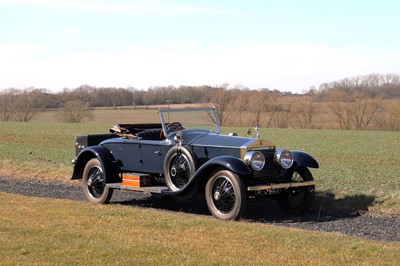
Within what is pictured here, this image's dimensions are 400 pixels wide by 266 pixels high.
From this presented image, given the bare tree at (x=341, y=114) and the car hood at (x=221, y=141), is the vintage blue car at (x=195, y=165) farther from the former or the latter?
the bare tree at (x=341, y=114)

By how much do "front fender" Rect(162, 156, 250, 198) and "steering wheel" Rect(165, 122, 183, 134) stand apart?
3.90 ft

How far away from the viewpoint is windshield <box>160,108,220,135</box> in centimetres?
1033

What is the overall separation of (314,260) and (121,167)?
524 centimetres

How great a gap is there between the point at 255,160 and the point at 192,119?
2.06 meters

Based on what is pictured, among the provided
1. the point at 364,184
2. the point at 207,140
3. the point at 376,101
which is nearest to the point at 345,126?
the point at 376,101

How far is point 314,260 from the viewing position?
233 inches

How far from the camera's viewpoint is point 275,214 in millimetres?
9812

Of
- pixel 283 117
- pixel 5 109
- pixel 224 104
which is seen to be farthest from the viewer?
pixel 5 109

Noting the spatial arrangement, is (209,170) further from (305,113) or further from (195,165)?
(305,113)

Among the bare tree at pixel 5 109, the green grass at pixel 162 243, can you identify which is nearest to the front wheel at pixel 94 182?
the green grass at pixel 162 243

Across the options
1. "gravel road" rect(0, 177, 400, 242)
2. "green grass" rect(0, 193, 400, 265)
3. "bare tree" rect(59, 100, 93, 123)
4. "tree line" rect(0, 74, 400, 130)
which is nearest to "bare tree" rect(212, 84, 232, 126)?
"tree line" rect(0, 74, 400, 130)

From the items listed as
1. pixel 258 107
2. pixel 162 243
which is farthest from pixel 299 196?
pixel 258 107

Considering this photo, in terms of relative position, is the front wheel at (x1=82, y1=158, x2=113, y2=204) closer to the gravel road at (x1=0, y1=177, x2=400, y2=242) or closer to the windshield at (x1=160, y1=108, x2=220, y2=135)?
the gravel road at (x1=0, y1=177, x2=400, y2=242)

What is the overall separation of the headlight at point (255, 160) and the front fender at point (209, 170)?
14 cm
